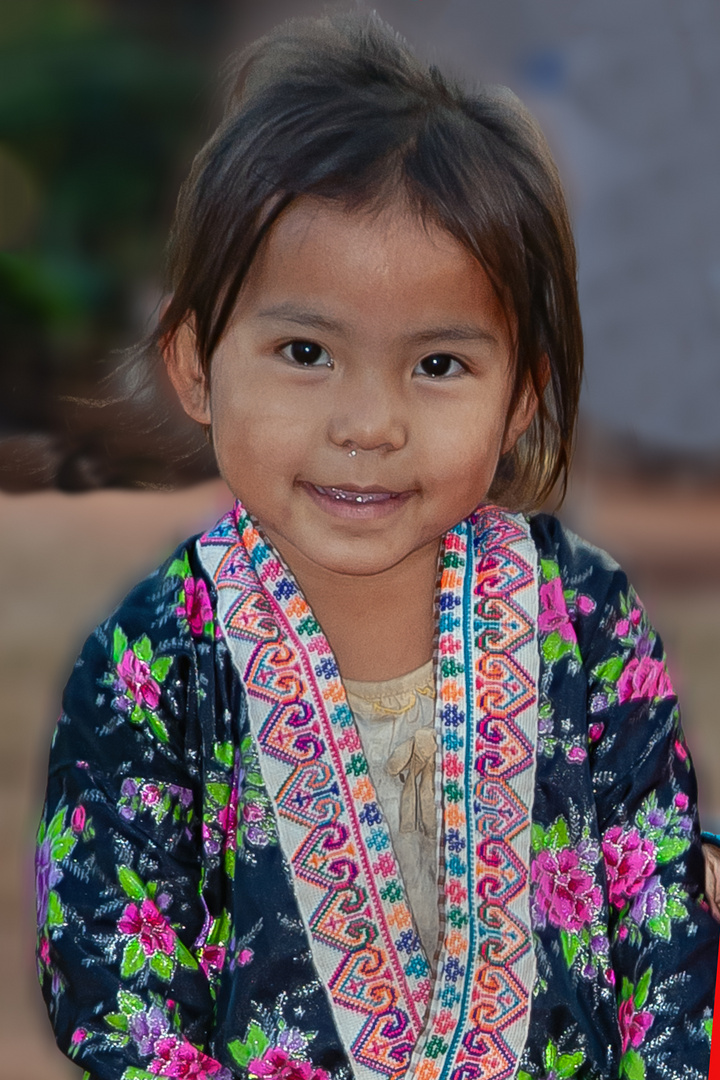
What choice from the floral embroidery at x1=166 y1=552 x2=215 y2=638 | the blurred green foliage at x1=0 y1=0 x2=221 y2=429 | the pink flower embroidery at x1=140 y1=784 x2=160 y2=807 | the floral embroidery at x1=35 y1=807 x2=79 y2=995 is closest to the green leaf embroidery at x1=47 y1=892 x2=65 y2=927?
the floral embroidery at x1=35 y1=807 x2=79 y2=995

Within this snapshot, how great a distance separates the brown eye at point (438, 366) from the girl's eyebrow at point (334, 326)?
0.06 feet

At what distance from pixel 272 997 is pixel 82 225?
14.5 feet

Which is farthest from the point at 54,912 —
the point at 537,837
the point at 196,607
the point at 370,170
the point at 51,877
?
the point at 370,170

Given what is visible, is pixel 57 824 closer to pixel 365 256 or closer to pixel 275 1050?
pixel 275 1050

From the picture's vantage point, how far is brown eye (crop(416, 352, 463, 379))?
117cm

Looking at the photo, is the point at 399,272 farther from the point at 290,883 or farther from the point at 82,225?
the point at 82,225

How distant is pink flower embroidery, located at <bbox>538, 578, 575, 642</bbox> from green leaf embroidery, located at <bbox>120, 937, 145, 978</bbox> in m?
0.43

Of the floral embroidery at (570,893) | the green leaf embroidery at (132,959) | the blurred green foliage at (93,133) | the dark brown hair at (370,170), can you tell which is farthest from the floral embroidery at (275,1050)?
the blurred green foliage at (93,133)

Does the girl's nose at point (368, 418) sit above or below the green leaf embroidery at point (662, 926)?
above

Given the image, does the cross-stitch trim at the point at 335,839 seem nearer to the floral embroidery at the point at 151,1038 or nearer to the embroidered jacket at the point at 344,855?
the embroidered jacket at the point at 344,855

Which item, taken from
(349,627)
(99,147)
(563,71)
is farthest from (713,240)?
(349,627)

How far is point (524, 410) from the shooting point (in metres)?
1.30

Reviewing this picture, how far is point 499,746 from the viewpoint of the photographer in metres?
1.30

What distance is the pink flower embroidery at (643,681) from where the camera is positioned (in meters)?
1.33
